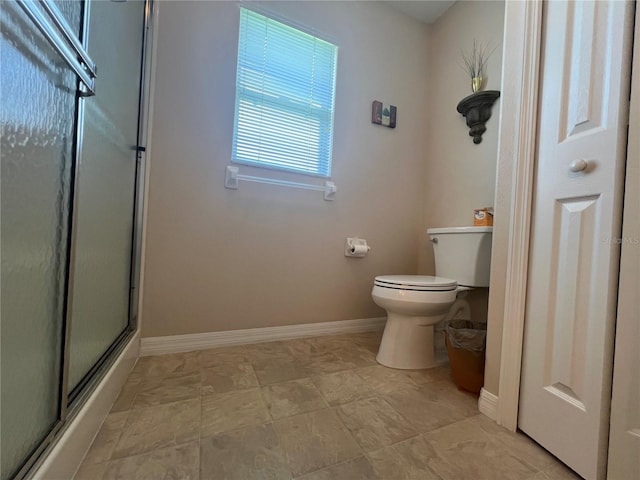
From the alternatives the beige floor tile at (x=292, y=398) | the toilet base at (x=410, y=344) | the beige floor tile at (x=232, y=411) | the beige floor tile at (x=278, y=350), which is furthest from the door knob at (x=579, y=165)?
the beige floor tile at (x=278, y=350)

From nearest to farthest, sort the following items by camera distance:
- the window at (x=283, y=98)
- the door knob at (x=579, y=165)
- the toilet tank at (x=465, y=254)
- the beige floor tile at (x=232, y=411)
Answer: the door knob at (x=579, y=165)
the beige floor tile at (x=232, y=411)
the toilet tank at (x=465, y=254)
the window at (x=283, y=98)

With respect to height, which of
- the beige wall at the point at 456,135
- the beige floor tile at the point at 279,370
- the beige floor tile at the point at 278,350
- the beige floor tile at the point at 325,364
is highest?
the beige wall at the point at 456,135

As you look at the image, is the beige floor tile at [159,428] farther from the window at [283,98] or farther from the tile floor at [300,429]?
the window at [283,98]

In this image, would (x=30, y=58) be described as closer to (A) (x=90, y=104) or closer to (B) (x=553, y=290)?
(A) (x=90, y=104)

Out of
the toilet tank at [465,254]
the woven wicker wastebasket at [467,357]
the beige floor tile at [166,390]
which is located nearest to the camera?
the beige floor tile at [166,390]

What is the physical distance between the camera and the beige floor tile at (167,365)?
1151 mm

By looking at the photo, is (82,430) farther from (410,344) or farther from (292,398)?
(410,344)

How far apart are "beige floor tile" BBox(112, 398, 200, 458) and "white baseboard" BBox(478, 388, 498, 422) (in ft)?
3.17

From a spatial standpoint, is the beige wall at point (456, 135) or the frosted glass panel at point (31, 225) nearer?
the frosted glass panel at point (31, 225)

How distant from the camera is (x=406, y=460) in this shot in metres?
0.72

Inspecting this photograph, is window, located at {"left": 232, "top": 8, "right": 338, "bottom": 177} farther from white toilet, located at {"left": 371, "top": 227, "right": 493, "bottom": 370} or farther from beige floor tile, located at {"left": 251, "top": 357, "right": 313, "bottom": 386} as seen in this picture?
beige floor tile, located at {"left": 251, "top": 357, "right": 313, "bottom": 386}

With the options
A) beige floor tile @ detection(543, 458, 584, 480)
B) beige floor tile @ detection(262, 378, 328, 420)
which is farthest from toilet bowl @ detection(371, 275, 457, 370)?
beige floor tile @ detection(543, 458, 584, 480)

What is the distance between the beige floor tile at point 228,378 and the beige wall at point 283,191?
29 centimetres

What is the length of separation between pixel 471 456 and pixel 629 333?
20.0 inches
